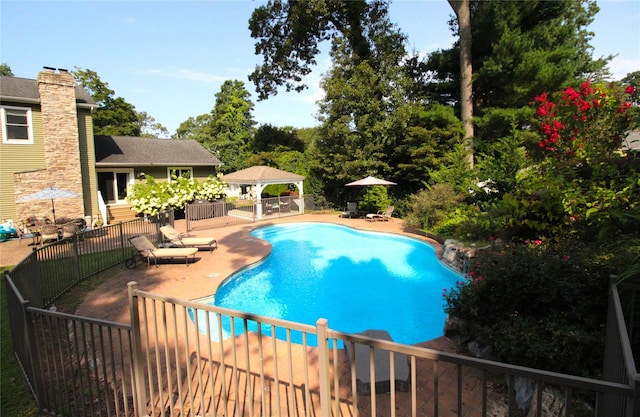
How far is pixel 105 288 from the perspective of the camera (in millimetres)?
7840

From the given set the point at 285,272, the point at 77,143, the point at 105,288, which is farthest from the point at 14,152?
the point at 285,272

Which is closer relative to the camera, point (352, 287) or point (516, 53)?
point (352, 287)

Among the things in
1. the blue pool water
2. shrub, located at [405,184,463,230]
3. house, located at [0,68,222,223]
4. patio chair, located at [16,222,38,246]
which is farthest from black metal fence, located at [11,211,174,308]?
shrub, located at [405,184,463,230]

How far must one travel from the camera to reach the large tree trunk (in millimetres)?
17578

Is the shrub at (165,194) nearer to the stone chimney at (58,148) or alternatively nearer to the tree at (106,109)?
the stone chimney at (58,148)

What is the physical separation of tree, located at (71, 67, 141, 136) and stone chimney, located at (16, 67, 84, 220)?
22.5 m

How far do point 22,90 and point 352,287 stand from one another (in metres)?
17.7

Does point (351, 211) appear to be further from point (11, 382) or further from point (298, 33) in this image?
point (11, 382)

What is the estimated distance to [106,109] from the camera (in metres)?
37.1

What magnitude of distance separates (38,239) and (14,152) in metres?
4.87

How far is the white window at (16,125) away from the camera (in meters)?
14.5

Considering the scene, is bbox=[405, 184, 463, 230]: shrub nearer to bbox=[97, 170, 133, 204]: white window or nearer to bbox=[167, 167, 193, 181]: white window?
bbox=[167, 167, 193, 181]: white window

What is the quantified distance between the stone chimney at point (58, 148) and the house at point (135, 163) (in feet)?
7.75

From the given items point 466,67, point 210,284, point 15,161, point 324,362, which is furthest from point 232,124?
point 324,362
